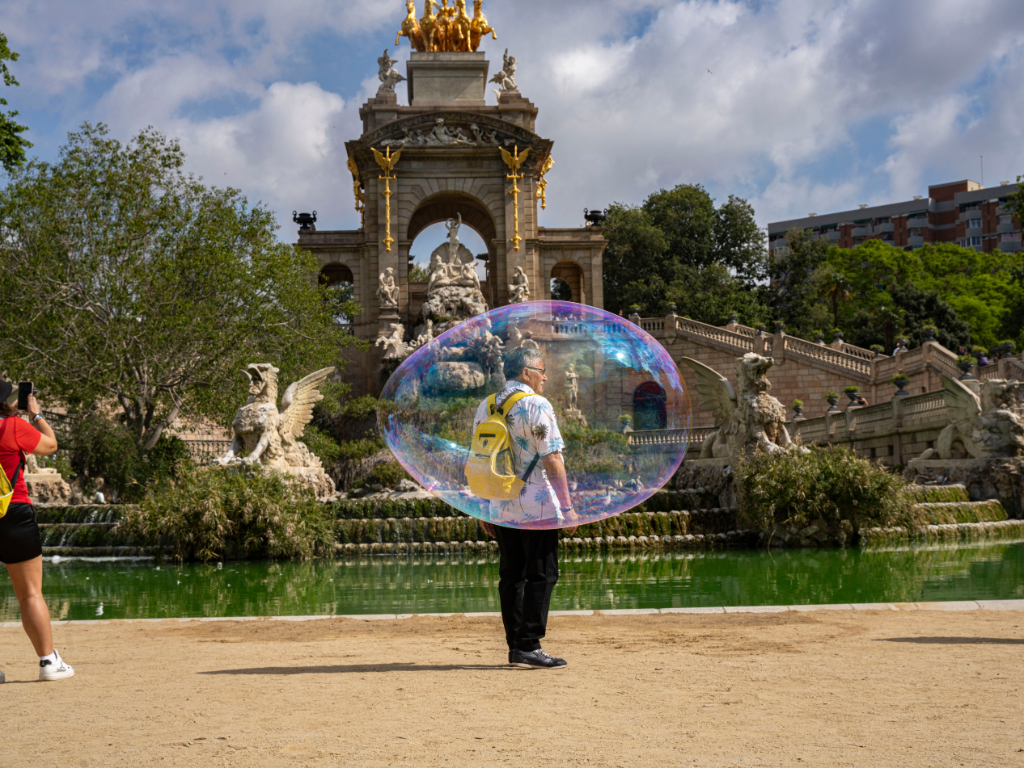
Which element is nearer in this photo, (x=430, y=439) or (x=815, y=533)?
(x=430, y=439)

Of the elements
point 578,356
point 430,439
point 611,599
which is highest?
point 578,356

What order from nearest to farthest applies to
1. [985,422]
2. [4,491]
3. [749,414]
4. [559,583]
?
[4,491]
[559,583]
[749,414]
[985,422]

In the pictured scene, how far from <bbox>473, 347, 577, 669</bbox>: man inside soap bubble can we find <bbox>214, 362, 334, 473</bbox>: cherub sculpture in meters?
12.8

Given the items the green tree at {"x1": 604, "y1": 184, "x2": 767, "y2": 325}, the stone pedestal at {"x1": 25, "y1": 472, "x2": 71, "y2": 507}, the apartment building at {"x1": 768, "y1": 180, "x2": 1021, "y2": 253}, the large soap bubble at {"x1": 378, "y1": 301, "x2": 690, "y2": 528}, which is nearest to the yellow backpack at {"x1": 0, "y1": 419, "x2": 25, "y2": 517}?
the large soap bubble at {"x1": 378, "y1": 301, "x2": 690, "y2": 528}

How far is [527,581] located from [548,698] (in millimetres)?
1064

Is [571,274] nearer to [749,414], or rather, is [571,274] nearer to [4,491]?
[749,414]

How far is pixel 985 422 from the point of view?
20.0m

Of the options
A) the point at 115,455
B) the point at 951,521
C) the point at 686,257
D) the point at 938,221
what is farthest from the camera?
the point at 938,221

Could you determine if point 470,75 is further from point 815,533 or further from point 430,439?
point 430,439

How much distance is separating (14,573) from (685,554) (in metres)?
12.2

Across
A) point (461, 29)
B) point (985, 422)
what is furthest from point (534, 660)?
point (461, 29)

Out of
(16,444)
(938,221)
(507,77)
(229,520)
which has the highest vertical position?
(938,221)

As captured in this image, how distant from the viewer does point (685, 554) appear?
54.2 feet

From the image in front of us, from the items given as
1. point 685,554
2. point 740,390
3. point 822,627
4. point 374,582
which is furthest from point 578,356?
point 740,390
